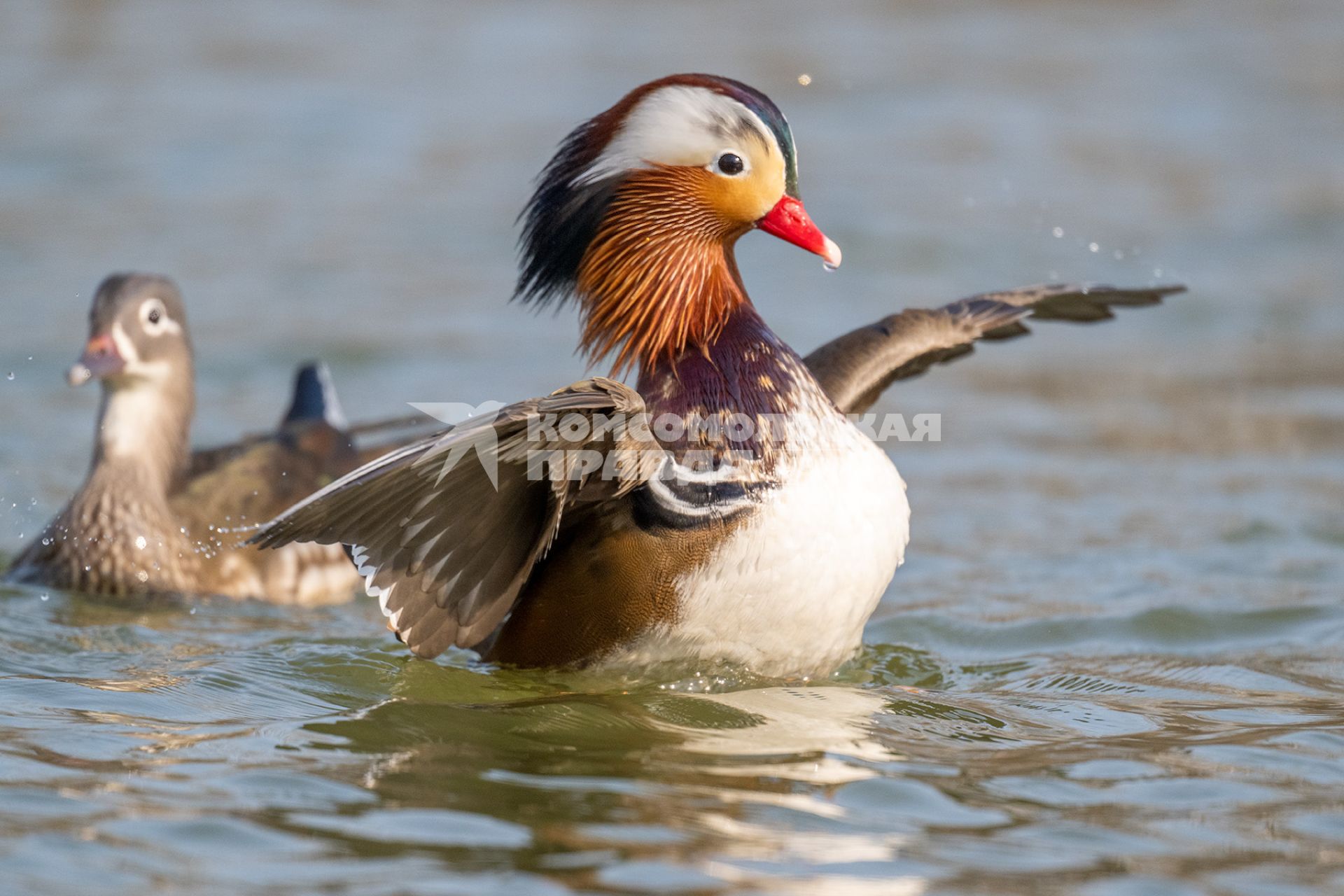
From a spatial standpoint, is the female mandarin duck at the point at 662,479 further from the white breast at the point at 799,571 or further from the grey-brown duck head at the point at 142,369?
the grey-brown duck head at the point at 142,369

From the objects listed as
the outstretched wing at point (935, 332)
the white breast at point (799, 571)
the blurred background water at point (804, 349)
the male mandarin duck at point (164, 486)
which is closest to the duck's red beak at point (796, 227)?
the white breast at point (799, 571)

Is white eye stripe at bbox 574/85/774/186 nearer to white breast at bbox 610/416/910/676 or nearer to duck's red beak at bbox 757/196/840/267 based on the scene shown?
duck's red beak at bbox 757/196/840/267

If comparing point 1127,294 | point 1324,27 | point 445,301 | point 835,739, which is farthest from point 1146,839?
point 1324,27

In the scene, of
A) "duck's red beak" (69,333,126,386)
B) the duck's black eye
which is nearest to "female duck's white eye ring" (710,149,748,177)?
the duck's black eye

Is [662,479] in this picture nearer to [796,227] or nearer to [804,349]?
[796,227]

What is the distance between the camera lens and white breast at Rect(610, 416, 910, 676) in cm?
462

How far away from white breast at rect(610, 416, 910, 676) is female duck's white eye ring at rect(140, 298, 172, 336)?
10.7 ft

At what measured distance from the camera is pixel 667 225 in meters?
4.96

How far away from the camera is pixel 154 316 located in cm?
725

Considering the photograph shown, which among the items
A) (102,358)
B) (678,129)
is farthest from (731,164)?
(102,358)

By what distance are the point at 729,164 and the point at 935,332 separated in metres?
1.37

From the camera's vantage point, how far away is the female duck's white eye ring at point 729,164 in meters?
4.86

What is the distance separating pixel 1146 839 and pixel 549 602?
1.78m

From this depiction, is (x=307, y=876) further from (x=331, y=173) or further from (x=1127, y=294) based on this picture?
(x=331, y=173)
